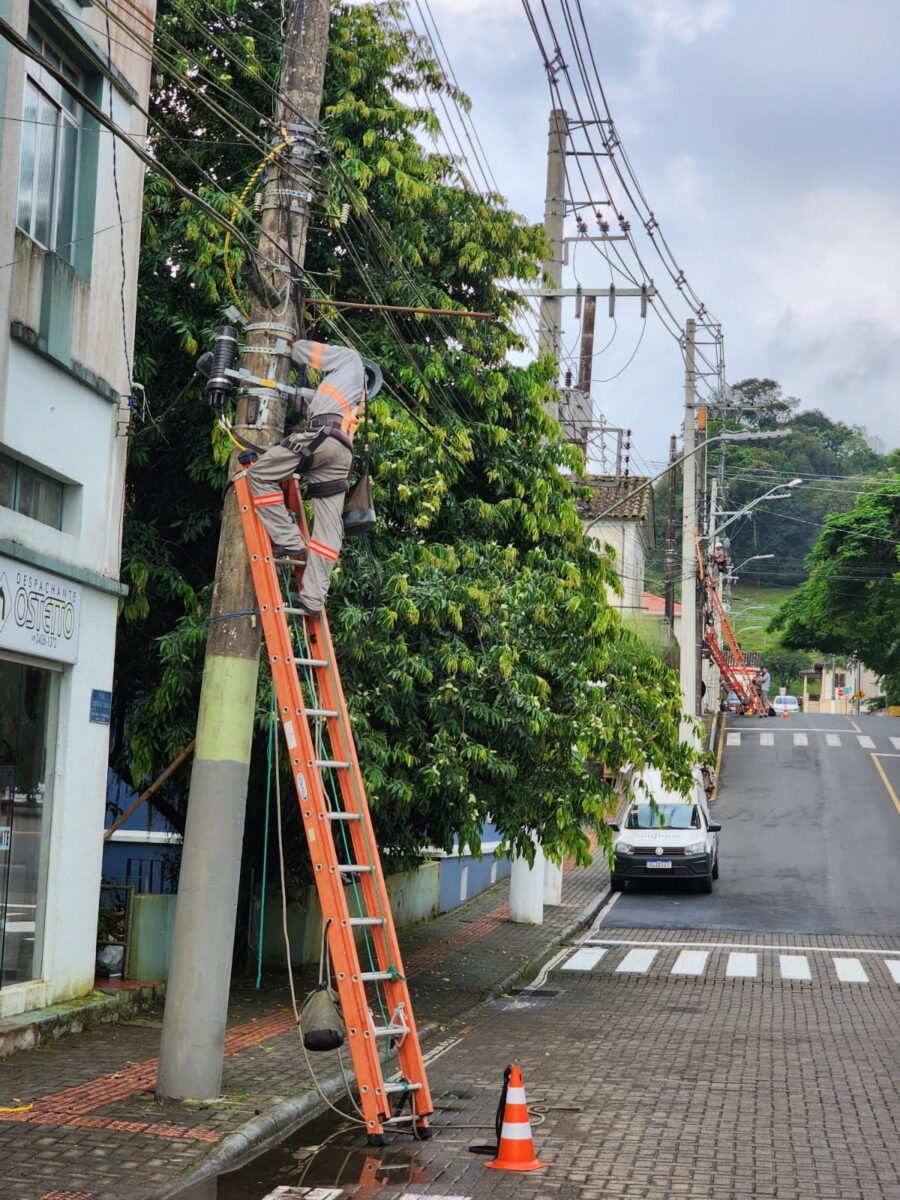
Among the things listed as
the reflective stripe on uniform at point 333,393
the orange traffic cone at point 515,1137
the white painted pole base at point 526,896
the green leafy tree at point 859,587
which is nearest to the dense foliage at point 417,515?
the reflective stripe on uniform at point 333,393

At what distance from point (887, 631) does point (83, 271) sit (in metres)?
60.8

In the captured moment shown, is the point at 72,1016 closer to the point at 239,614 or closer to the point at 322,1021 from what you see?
the point at 322,1021

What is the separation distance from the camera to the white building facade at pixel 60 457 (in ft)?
36.0

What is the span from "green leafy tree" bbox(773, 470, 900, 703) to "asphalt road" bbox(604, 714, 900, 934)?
38.7 ft

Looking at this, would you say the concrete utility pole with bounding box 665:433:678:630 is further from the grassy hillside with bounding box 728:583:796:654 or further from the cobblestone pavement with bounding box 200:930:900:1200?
the grassy hillside with bounding box 728:583:796:654

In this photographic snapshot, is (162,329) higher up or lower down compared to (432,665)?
higher up

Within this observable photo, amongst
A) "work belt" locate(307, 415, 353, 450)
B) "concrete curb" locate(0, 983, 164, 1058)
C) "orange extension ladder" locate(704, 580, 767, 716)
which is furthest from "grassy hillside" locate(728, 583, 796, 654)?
"work belt" locate(307, 415, 353, 450)

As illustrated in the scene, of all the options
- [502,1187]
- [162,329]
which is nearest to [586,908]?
[162,329]

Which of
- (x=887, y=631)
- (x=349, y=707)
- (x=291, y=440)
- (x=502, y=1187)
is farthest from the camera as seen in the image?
(x=887, y=631)

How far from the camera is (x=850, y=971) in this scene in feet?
62.0

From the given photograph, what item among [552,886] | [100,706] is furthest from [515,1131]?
[552,886]

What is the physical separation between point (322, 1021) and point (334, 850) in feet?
3.20

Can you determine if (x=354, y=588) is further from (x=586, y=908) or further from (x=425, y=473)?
(x=586, y=908)

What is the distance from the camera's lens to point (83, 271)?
482 inches
